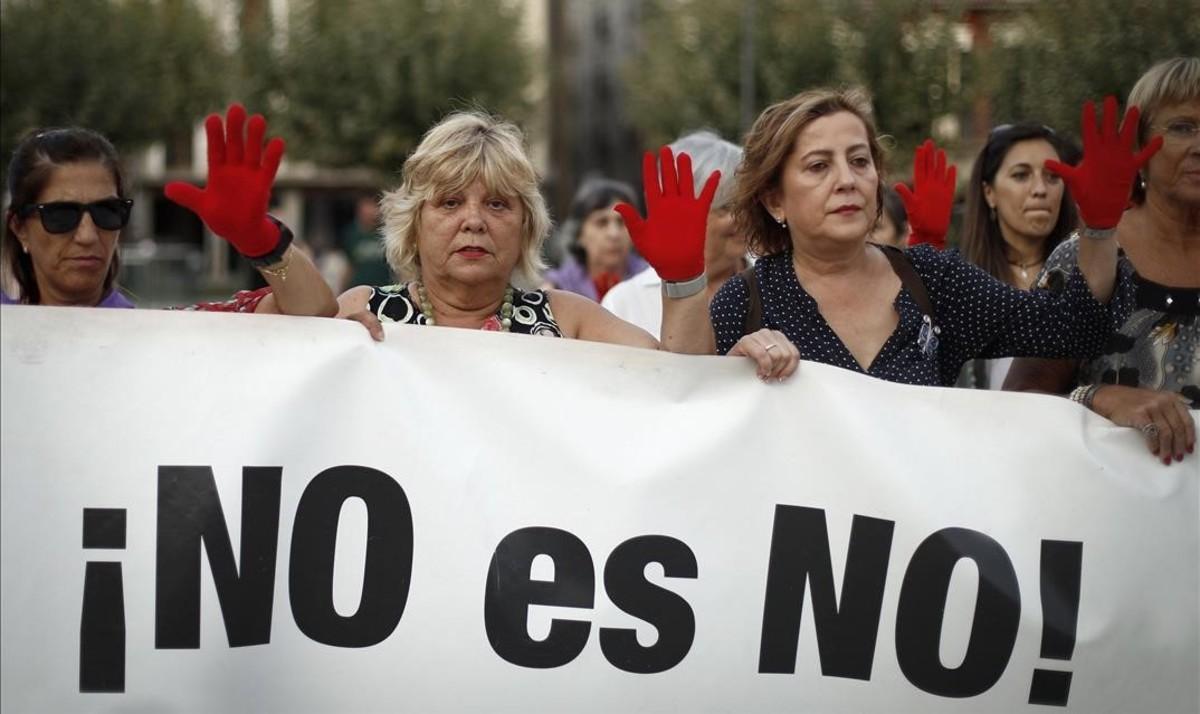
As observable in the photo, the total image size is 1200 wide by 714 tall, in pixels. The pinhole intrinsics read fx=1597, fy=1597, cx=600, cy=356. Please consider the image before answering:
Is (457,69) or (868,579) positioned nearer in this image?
(868,579)

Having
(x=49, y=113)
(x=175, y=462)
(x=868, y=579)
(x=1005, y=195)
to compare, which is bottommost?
(x=868, y=579)

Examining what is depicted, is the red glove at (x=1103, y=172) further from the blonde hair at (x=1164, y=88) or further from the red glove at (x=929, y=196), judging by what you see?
the red glove at (x=929, y=196)

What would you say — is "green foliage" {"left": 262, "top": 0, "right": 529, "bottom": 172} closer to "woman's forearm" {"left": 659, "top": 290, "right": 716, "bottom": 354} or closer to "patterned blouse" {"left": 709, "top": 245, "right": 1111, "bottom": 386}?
"patterned blouse" {"left": 709, "top": 245, "right": 1111, "bottom": 386}

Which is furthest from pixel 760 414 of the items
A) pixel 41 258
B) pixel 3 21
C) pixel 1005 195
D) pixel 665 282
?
pixel 3 21

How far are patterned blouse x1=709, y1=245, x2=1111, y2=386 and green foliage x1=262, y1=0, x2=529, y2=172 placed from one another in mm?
27904

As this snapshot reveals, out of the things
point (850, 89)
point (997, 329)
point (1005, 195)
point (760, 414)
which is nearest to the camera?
point (760, 414)

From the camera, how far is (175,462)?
123 inches

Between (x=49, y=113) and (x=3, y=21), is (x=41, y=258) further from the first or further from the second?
(x=49, y=113)

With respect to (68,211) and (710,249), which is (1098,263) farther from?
(68,211)

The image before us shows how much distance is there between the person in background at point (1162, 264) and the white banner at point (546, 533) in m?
0.38

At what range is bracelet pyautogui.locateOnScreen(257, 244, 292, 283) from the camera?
3.18 metres

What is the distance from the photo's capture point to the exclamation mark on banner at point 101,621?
9.96ft

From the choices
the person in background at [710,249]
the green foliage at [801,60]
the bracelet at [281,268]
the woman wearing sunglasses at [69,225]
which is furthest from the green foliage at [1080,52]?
the bracelet at [281,268]

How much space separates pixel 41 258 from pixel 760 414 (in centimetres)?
180
